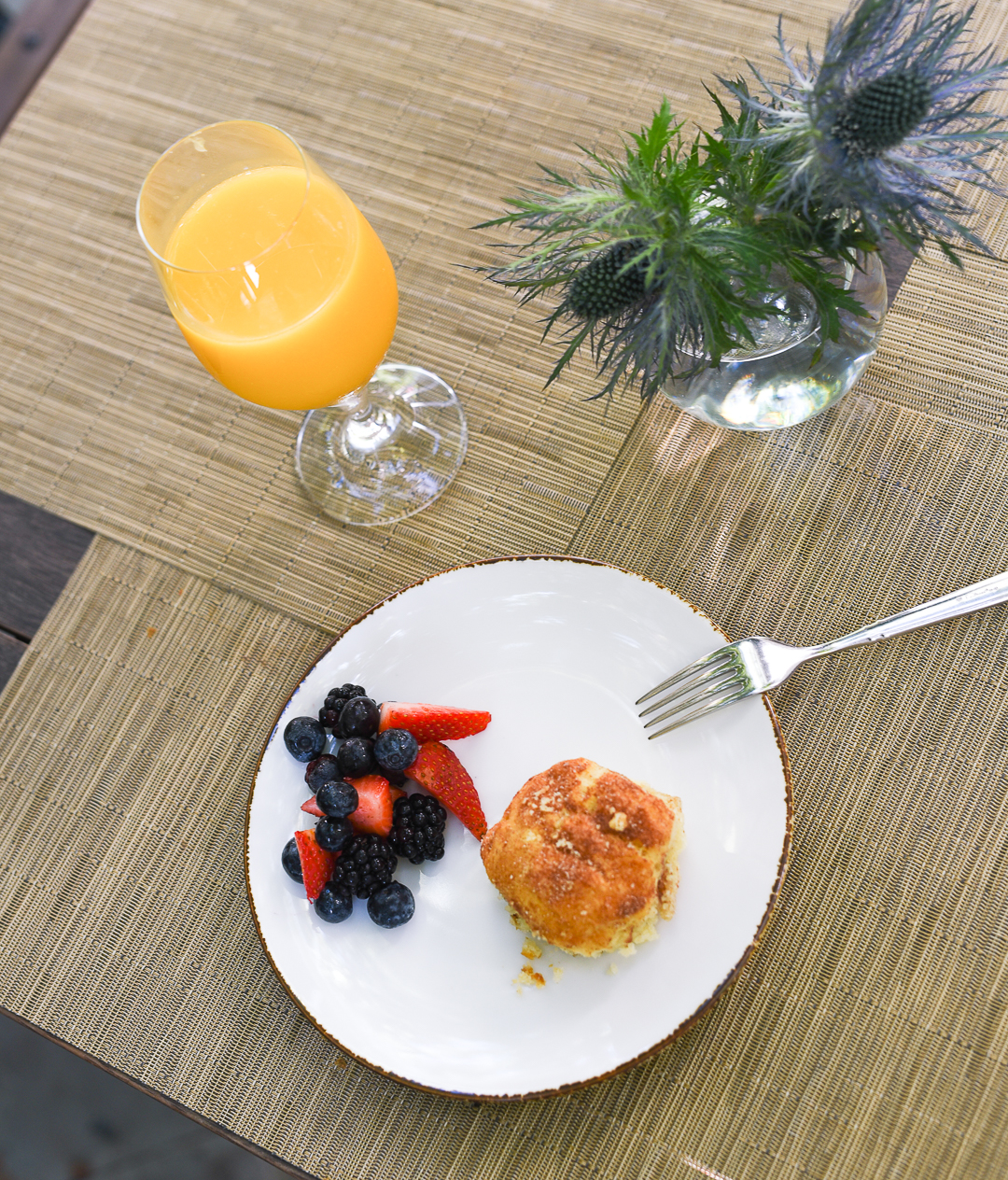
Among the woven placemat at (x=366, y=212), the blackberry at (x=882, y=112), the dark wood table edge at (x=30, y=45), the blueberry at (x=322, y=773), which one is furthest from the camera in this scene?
the dark wood table edge at (x=30, y=45)

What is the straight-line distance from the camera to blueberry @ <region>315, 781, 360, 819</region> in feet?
3.40

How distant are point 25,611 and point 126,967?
0.54 metres

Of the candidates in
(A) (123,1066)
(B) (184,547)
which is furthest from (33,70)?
(A) (123,1066)

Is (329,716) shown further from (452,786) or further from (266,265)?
(266,265)

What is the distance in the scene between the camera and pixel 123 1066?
115cm

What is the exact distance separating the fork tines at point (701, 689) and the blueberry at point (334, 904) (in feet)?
1.33

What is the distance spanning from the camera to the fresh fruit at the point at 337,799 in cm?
104

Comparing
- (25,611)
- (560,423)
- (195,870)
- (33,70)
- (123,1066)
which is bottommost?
(123,1066)

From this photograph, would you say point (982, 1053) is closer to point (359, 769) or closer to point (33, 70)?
point (359, 769)

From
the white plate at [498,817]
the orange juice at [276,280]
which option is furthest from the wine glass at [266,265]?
the white plate at [498,817]

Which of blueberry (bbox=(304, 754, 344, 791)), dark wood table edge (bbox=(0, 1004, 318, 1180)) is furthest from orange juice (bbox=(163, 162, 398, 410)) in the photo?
dark wood table edge (bbox=(0, 1004, 318, 1180))

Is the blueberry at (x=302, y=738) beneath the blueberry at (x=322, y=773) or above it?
above

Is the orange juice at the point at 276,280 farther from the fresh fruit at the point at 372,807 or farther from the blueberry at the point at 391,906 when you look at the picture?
the blueberry at the point at 391,906

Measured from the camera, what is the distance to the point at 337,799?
104 cm
